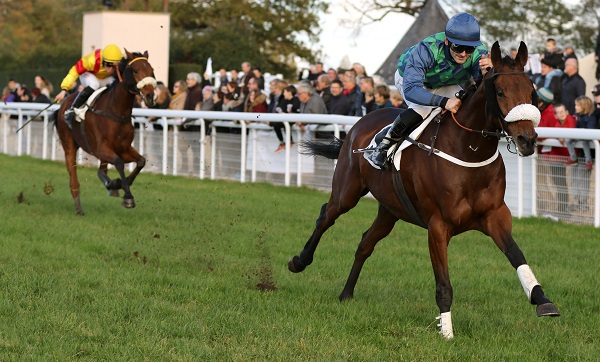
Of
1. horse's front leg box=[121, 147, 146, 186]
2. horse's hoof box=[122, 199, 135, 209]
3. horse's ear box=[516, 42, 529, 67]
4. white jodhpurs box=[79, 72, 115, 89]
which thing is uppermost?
horse's ear box=[516, 42, 529, 67]

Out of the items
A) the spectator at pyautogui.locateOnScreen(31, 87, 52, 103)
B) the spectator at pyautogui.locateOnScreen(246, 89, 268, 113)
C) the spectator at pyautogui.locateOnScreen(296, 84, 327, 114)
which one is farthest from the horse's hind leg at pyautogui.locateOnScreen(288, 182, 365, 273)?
the spectator at pyautogui.locateOnScreen(31, 87, 52, 103)

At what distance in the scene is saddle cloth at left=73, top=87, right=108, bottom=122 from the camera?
33.6ft

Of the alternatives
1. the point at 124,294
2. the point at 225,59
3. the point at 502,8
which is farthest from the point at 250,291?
the point at 502,8

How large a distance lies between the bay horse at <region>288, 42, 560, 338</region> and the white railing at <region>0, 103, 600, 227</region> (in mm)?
4205

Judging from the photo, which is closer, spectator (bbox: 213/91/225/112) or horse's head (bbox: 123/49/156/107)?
horse's head (bbox: 123/49/156/107)

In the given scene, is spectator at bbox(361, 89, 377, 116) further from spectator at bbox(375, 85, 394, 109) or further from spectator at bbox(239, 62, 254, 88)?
spectator at bbox(239, 62, 254, 88)

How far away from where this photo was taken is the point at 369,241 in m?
6.20

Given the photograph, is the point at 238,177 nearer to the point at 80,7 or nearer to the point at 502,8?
the point at 502,8

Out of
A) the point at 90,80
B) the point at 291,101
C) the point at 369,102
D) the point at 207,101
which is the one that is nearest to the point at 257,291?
the point at 90,80

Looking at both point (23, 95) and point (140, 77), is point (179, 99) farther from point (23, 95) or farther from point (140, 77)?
point (140, 77)

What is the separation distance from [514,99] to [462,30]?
626 millimetres

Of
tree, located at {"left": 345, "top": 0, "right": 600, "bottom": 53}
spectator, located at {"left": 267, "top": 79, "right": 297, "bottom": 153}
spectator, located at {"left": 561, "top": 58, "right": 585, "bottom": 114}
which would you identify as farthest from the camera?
tree, located at {"left": 345, "top": 0, "right": 600, "bottom": 53}

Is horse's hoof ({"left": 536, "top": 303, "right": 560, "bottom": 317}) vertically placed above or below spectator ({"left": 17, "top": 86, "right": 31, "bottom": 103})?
below

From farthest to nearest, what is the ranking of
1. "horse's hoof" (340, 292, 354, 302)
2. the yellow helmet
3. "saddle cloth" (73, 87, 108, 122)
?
"saddle cloth" (73, 87, 108, 122), the yellow helmet, "horse's hoof" (340, 292, 354, 302)
